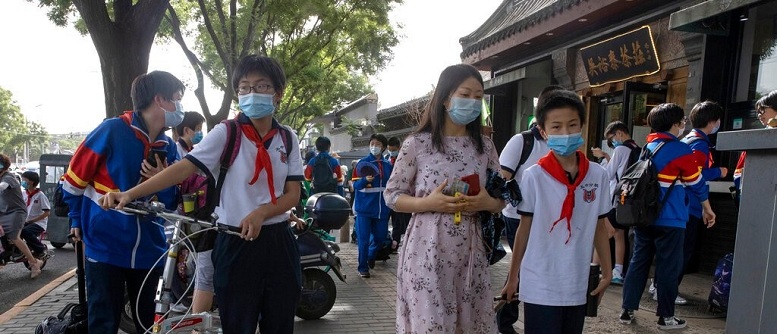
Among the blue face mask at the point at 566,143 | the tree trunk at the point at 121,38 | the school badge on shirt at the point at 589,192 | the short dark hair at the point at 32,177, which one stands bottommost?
the short dark hair at the point at 32,177

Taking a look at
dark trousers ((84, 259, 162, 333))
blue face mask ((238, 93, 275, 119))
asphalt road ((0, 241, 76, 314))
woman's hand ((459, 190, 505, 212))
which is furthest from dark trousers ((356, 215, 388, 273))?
woman's hand ((459, 190, 505, 212))

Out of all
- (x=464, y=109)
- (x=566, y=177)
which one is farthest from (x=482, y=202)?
(x=566, y=177)

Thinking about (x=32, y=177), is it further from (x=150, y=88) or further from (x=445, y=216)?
(x=445, y=216)

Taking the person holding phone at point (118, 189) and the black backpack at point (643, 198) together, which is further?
the black backpack at point (643, 198)

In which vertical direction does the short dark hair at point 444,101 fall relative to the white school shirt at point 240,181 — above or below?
above

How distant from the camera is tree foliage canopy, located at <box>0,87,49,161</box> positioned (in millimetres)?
57841

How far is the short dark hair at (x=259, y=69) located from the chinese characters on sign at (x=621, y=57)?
6.11m

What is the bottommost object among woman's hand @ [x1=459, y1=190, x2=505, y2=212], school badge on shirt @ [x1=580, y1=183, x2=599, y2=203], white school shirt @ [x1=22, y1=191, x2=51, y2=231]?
white school shirt @ [x1=22, y1=191, x2=51, y2=231]

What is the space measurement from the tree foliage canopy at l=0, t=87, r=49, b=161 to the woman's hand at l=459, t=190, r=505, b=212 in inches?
2529

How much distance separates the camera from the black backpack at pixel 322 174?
385 inches

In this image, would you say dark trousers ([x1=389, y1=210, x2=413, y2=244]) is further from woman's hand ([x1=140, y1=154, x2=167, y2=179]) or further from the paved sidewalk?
woman's hand ([x1=140, y1=154, x2=167, y2=179])

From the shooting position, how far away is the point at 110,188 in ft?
9.57

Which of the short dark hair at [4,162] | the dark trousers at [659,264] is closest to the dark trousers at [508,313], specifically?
the dark trousers at [659,264]

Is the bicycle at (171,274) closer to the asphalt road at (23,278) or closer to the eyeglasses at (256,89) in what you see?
the eyeglasses at (256,89)
